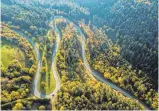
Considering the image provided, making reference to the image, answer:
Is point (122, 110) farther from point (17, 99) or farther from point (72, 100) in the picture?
point (17, 99)

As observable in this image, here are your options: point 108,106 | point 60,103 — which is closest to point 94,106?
point 108,106

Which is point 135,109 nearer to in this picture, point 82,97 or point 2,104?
point 82,97

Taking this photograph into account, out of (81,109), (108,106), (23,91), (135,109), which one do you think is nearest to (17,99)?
(23,91)

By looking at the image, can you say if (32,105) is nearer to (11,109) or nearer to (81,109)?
(11,109)

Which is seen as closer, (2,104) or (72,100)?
(2,104)

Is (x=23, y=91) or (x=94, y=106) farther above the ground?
(x=23, y=91)

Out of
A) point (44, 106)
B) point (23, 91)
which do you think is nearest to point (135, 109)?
point (44, 106)

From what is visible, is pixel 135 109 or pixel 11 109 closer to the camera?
pixel 11 109
